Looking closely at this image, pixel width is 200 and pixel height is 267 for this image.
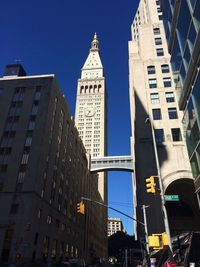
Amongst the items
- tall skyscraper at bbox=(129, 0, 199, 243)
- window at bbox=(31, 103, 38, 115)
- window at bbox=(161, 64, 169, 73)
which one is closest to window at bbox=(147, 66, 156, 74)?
tall skyscraper at bbox=(129, 0, 199, 243)

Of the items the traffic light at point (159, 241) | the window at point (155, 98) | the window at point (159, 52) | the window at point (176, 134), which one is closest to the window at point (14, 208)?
the window at point (176, 134)

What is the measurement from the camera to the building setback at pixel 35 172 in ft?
130

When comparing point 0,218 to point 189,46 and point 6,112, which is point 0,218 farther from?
point 189,46

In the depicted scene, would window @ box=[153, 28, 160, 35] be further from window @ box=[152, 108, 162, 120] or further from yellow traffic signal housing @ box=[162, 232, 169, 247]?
yellow traffic signal housing @ box=[162, 232, 169, 247]

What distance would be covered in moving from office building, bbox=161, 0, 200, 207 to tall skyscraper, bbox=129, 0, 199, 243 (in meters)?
18.2

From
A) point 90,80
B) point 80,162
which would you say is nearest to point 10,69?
point 80,162

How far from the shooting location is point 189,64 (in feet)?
63.7

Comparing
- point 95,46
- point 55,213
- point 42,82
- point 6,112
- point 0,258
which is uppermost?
point 95,46

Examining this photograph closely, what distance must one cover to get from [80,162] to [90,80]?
95.7 m

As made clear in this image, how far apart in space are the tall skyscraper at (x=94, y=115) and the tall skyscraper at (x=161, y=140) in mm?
70051

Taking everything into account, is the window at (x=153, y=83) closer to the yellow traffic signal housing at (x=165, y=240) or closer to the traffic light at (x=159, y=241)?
the traffic light at (x=159, y=241)

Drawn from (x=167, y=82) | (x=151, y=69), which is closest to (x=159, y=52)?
(x=151, y=69)

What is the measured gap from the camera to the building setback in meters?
39.6

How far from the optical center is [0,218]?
132 ft
